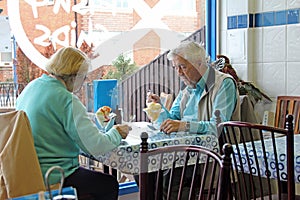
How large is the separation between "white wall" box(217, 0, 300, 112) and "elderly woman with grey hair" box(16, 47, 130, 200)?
5.12 feet

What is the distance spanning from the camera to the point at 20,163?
1.91 m

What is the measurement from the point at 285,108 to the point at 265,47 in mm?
517

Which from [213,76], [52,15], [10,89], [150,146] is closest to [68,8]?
[52,15]

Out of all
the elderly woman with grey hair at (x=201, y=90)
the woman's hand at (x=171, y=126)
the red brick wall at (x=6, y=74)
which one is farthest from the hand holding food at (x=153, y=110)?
the red brick wall at (x=6, y=74)

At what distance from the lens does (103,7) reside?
3.11 metres

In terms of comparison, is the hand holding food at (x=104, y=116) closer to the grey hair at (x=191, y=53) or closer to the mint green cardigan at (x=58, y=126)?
the mint green cardigan at (x=58, y=126)

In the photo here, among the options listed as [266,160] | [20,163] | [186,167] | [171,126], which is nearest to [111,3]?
[171,126]

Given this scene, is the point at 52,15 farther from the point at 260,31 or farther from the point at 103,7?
the point at 260,31

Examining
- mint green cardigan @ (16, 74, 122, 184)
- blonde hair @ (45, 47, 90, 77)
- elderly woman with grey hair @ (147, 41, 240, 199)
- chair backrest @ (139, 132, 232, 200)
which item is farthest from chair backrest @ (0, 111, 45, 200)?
elderly woman with grey hair @ (147, 41, 240, 199)

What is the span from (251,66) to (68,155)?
6.03 feet

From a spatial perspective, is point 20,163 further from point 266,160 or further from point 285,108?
point 285,108

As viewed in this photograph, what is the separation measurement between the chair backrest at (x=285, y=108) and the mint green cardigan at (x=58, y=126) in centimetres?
146

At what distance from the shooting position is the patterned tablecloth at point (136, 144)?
2.11 meters

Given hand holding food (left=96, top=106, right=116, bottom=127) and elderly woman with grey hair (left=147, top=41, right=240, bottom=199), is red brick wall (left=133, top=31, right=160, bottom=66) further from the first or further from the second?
hand holding food (left=96, top=106, right=116, bottom=127)
